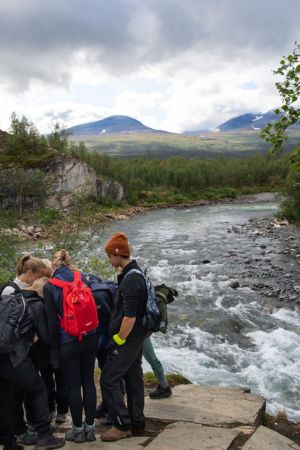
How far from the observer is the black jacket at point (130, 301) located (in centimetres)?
546

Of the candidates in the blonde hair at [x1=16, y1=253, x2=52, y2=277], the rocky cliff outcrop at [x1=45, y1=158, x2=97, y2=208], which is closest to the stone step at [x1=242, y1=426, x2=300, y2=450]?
the blonde hair at [x1=16, y1=253, x2=52, y2=277]

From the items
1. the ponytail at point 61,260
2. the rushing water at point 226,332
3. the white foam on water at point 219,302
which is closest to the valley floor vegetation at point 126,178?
the rushing water at point 226,332

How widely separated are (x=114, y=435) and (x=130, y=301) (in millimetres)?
1907

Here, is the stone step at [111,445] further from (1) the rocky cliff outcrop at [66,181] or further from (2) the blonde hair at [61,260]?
(1) the rocky cliff outcrop at [66,181]

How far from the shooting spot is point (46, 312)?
5.29 m

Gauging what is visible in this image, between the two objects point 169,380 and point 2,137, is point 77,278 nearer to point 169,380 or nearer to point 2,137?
point 169,380

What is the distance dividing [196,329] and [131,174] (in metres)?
94.6

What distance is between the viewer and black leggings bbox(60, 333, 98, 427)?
5359 mm

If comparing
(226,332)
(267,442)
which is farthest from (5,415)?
(226,332)

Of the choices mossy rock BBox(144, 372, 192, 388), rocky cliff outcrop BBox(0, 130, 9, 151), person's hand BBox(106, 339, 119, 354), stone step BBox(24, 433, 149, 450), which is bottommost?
mossy rock BBox(144, 372, 192, 388)

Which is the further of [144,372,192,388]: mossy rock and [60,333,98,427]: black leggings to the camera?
[144,372,192,388]: mossy rock

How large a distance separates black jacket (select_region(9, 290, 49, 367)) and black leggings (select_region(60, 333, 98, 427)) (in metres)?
0.32

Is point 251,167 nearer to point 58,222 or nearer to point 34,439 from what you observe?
point 58,222

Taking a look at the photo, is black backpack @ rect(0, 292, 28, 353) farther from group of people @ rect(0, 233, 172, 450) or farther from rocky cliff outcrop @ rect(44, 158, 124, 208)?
rocky cliff outcrop @ rect(44, 158, 124, 208)
